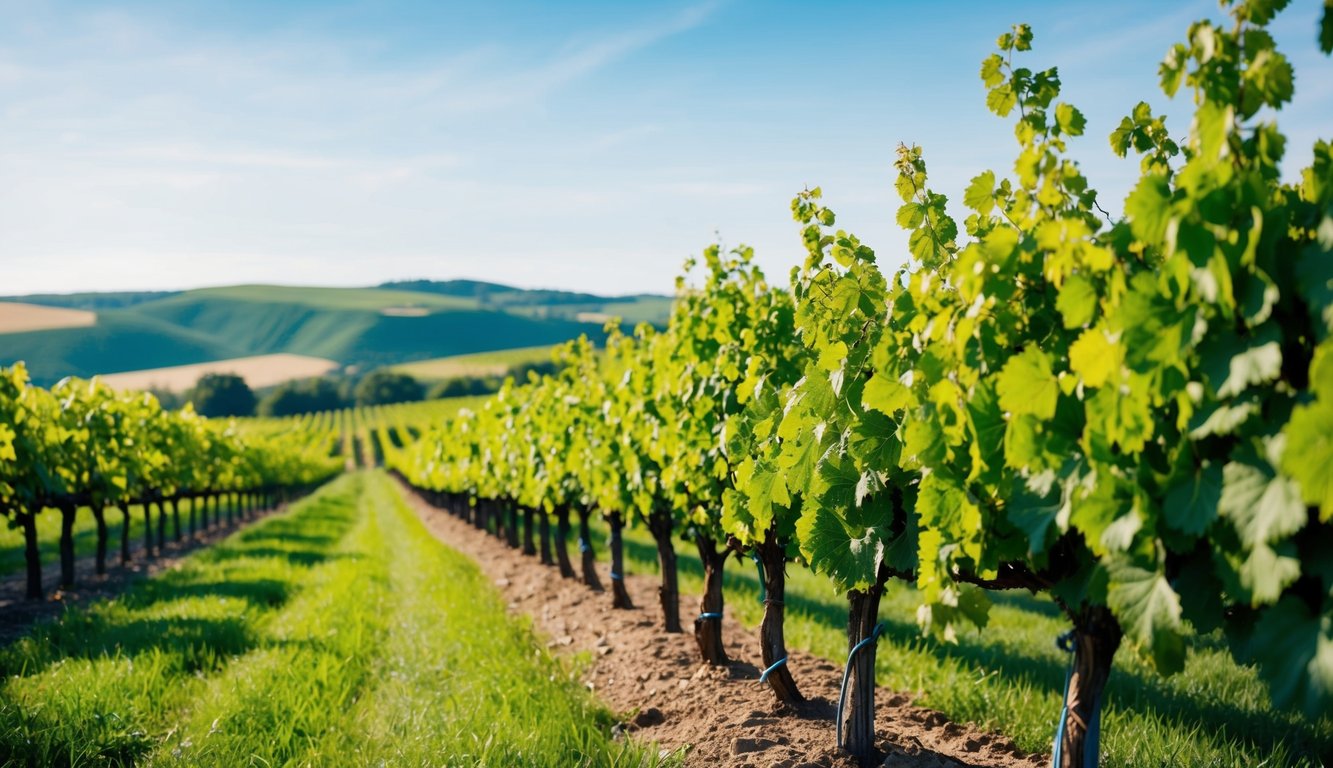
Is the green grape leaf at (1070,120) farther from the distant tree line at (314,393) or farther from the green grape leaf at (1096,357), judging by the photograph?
the distant tree line at (314,393)

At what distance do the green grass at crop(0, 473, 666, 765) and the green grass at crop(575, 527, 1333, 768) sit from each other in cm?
184

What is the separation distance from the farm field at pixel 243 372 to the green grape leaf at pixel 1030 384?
133 metres

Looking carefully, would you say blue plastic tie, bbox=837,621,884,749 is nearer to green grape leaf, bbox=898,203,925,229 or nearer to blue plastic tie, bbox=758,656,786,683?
blue plastic tie, bbox=758,656,786,683

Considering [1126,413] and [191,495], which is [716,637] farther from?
[191,495]

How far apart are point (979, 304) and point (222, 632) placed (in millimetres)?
7501

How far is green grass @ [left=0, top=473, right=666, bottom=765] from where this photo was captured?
458 cm

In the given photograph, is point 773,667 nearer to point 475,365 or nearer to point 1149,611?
point 1149,611

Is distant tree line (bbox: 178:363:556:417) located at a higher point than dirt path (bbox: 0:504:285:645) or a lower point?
lower

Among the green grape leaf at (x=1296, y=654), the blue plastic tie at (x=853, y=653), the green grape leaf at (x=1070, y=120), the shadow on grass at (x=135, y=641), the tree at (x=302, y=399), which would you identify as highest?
the green grape leaf at (x=1070, y=120)

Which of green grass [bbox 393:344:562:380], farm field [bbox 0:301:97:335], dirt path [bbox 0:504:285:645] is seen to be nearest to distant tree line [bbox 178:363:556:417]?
green grass [bbox 393:344:562:380]

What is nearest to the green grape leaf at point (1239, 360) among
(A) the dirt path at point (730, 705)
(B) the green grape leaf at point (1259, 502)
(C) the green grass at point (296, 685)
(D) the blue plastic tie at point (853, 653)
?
(B) the green grape leaf at point (1259, 502)

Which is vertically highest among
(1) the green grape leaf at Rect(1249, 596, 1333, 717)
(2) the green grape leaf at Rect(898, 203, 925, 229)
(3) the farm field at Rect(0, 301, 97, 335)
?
(3) the farm field at Rect(0, 301, 97, 335)

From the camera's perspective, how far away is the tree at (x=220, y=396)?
11788cm

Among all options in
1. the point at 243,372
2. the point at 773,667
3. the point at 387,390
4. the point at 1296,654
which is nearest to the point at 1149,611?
the point at 1296,654
